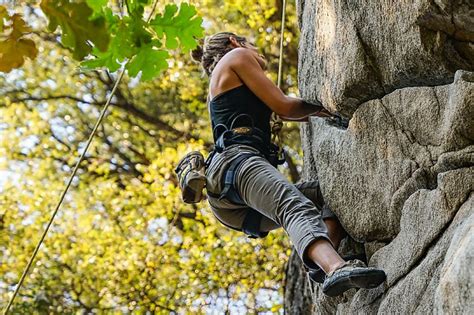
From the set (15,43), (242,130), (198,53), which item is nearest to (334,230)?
(242,130)

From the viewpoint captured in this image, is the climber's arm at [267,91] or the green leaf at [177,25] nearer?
the green leaf at [177,25]

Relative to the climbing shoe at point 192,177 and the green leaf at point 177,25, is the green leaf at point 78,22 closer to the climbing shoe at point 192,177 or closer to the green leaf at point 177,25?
the green leaf at point 177,25

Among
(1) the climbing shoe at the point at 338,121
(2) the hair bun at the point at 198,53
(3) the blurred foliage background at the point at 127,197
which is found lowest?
(1) the climbing shoe at the point at 338,121

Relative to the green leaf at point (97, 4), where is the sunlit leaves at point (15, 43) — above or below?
below

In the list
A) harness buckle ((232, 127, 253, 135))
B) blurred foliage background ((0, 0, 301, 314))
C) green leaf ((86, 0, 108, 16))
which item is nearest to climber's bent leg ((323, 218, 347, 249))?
harness buckle ((232, 127, 253, 135))

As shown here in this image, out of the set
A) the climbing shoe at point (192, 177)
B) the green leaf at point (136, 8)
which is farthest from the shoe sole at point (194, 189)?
the green leaf at point (136, 8)

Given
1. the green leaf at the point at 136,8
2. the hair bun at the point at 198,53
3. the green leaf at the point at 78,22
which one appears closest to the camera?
the green leaf at the point at 78,22

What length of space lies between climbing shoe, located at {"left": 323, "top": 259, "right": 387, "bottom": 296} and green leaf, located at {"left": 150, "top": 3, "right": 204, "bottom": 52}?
1742 mm

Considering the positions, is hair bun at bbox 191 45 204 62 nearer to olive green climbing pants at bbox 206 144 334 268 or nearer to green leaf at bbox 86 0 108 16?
olive green climbing pants at bbox 206 144 334 268

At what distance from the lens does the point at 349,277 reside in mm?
4309

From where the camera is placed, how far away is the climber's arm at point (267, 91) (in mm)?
5410

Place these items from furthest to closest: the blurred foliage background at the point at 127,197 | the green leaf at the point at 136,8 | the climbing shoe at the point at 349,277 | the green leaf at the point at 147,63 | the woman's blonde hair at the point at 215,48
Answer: the blurred foliage background at the point at 127,197 < the woman's blonde hair at the point at 215,48 < the climbing shoe at the point at 349,277 < the green leaf at the point at 147,63 < the green leaf at the point at 136,8

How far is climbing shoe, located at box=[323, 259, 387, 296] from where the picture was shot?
4.32 meters

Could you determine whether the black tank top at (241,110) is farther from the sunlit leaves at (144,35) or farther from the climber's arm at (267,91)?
the sunlit leaves at (144,35)
